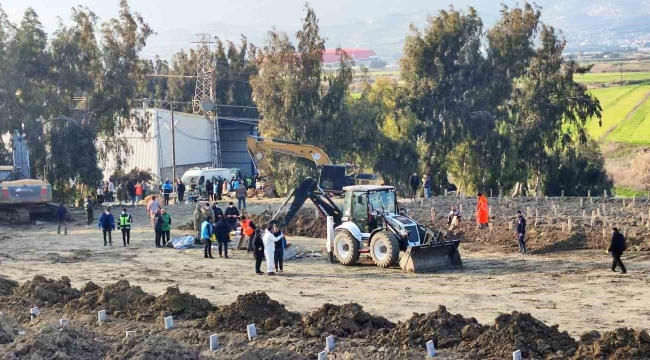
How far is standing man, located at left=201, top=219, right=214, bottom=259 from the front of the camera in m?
28.1

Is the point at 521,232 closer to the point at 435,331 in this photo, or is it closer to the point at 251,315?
the point at 251,315

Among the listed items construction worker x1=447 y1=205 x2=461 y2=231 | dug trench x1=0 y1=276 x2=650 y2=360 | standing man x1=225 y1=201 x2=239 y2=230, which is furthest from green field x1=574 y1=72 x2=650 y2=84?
dug trench x1=0 y1=276 x2=650 y2=360

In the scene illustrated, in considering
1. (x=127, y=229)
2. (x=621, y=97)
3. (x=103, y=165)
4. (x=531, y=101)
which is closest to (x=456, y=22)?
(x=531, y=101)

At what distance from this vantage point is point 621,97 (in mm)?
105812

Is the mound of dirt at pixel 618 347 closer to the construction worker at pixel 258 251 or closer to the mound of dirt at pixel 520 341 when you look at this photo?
the mound of dirt at pixel 520 341

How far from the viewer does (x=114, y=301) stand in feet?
65.6

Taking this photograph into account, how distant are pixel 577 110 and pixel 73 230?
29.1 meters

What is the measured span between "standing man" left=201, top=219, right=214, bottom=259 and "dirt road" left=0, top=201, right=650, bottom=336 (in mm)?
250

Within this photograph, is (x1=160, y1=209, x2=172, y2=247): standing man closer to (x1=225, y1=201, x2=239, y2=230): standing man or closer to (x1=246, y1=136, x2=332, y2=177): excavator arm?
(x1=225, y1=201, x2=239, y2=230): standing man

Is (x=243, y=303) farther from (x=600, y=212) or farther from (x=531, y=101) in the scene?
(x=531, y=101)

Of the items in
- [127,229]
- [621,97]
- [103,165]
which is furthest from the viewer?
[621,97]


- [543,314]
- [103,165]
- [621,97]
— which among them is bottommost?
[543,314]

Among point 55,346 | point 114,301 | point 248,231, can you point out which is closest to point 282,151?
point 248,231

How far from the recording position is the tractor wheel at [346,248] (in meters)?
26.4
